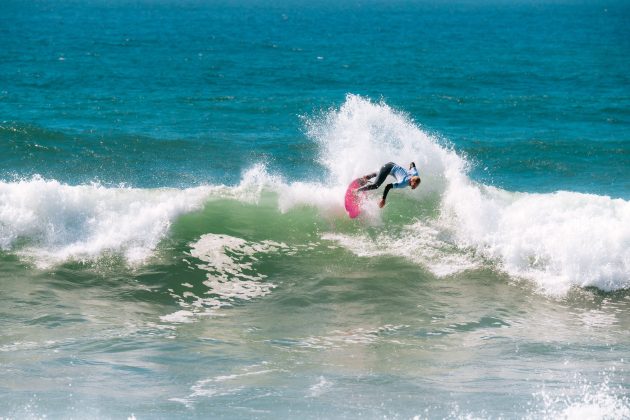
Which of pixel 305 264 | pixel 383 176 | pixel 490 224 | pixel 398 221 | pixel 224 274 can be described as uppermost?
pixel 383 176

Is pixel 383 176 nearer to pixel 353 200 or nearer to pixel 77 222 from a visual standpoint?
pixel 353 200

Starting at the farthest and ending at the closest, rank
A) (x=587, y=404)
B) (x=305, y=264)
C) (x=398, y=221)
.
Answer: (x=398, y=221)
(x=305, y=264)
(x=587, y=404)

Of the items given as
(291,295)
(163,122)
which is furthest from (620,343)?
(163,122)

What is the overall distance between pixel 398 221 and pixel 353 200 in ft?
3.54

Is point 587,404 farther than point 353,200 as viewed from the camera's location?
No

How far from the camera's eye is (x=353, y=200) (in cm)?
1777

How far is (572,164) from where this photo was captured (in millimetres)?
25031

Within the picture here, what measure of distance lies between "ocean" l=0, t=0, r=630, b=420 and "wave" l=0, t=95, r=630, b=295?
0.14 feet

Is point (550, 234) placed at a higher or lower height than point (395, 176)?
lower

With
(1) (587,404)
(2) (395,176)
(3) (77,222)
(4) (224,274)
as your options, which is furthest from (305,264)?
(1) (587,404)

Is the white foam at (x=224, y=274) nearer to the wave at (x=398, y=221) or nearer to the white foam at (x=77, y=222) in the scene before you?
the wave at (x=398, y=221)

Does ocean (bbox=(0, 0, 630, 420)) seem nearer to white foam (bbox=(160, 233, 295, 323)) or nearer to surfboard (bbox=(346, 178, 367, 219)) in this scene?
white foam (bbox=(160, 233, 295, 323))

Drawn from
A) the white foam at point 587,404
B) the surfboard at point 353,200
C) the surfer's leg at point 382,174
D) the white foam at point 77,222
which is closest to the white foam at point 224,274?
the white foam at point 77,222

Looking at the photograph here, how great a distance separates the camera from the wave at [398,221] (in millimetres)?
16281
